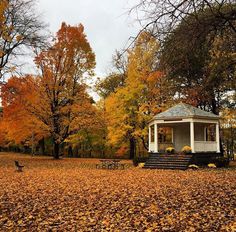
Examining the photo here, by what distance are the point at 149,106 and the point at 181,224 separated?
23.7 m

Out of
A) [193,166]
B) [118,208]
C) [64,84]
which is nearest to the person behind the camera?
[118,208]

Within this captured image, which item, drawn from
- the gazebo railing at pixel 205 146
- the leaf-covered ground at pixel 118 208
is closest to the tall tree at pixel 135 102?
the gazebo railing at pixel 205 146

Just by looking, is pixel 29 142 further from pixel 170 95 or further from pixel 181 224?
pixel 181 224

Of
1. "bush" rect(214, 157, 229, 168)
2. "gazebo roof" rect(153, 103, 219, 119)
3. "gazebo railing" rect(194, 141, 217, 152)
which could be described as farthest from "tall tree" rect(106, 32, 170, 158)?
"bush" rect(214, 157, 229, 168)

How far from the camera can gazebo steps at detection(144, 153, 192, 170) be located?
20.7 meters

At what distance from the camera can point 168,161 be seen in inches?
850

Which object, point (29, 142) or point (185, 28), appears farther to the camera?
point (29, 142)

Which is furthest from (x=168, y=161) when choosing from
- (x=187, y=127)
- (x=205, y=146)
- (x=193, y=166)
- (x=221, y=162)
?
(x=187, y=127)

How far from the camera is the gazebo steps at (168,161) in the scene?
2066 centimetres

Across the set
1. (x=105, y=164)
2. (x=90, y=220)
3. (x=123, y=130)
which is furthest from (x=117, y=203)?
(x=123, y=130)

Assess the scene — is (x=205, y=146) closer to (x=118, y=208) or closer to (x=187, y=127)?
(x=187, y=127)

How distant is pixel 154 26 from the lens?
23.2ft

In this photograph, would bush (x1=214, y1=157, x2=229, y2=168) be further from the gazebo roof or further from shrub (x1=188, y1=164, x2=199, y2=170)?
the gazebo roof

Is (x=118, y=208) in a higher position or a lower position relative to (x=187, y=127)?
lower
